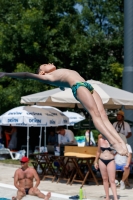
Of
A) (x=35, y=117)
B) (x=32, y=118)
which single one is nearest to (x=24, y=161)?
A: (x=35, y=117)

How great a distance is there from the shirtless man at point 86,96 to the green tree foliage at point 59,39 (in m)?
13.9

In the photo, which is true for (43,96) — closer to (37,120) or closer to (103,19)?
(37,120)

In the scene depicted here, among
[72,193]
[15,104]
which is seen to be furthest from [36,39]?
[72,193]

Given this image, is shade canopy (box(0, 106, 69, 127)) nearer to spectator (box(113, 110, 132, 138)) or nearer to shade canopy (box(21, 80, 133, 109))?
shade canopy (box(21, 80, 133, 109))

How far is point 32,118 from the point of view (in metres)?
17.7

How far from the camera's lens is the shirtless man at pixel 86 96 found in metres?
6.11

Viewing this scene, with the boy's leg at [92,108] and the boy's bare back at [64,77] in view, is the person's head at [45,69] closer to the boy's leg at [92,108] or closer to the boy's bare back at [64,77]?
the boy's bare back at [64,77]

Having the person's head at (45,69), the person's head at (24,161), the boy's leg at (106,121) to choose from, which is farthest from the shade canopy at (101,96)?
the boy's leg at (106,121)

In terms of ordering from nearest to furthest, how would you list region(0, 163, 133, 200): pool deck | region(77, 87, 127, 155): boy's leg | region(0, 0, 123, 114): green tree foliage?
region(77, 87, 127, 155): boy's leg < region(0, 163, 133, 200): pool deck < region(0, 0, 123, 114): green tree foliage

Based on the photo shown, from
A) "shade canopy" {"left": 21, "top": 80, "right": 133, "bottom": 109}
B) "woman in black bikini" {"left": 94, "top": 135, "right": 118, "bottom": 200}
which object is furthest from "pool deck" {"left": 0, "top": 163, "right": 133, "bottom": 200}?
"shade canopy" {"left": 21, "top": 80, "right": 133, "bottom": 109}

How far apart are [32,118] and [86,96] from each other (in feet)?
37.6

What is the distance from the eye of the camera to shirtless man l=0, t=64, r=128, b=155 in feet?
20.0

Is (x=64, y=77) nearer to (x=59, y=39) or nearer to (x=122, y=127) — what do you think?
(x=122, y=127)

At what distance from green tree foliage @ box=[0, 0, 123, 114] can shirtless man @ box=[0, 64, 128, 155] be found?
13.9 m
